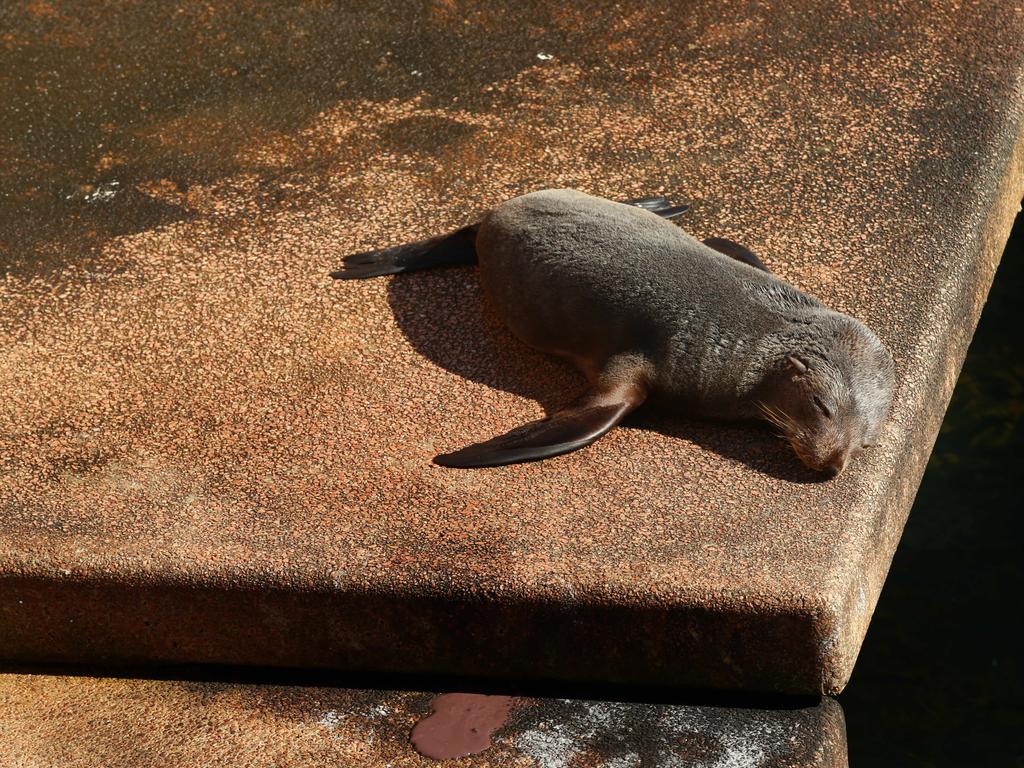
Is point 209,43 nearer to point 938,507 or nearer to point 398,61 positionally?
point 398,61

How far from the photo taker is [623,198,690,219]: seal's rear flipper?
14.1 ft

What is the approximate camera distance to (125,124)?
Result: 5.09 m

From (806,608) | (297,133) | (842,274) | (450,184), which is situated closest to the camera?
(806,608)

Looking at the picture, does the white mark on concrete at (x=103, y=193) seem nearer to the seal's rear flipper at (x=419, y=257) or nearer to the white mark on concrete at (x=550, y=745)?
the seal's rear flipper at (x=419, y=257)

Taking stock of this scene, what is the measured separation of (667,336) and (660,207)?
95 cm

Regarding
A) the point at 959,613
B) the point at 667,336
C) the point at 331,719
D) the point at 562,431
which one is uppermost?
the point at 667,336

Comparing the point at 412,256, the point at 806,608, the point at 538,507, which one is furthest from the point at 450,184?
the point at 806,608

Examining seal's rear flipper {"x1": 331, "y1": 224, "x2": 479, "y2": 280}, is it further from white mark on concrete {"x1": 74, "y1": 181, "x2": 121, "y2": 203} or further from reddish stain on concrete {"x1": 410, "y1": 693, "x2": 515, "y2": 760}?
reddish stain on concrete {"x1": 410, "y1": 693, "x2": 515, "y2": 760}

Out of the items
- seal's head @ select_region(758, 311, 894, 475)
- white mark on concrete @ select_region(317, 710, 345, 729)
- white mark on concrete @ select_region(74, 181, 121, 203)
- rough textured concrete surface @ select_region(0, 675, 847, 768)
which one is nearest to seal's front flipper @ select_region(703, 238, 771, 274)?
seal's head @ select_region(758, 311, 894, 475)

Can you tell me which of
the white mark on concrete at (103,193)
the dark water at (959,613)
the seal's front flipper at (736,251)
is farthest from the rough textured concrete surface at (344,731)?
the white mark on concrete at (103,193)

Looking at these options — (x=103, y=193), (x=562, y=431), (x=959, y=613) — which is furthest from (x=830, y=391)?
(x=103, y=193)

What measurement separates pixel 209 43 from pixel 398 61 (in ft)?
2.95

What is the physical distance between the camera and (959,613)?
456 cm

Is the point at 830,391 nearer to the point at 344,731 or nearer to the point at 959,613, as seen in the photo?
the point at 344,731
